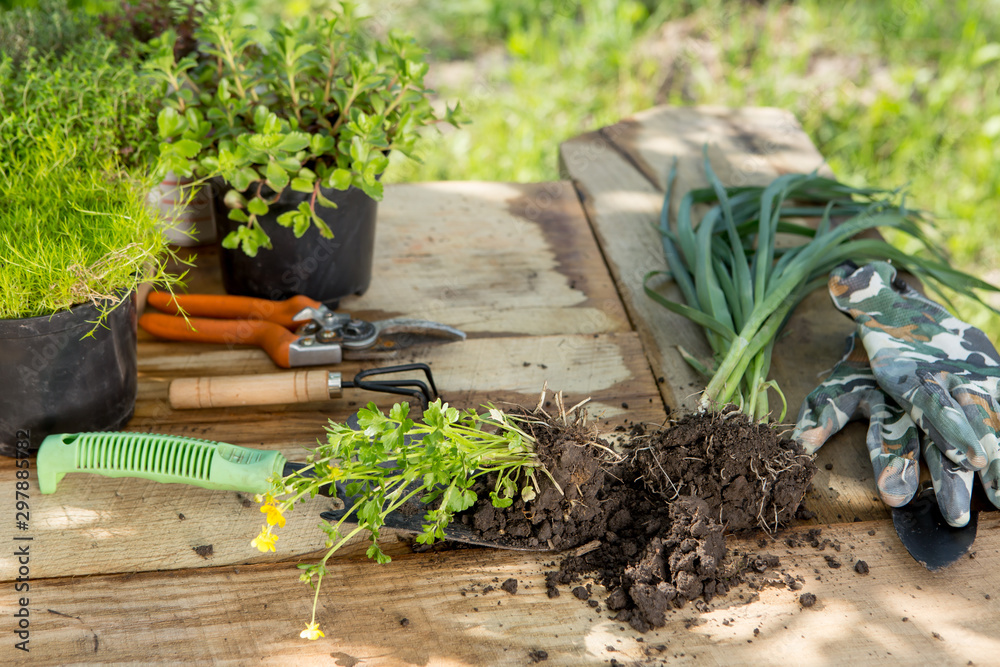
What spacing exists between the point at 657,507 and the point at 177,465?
2.16 feet

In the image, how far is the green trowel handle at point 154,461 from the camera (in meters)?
1.04

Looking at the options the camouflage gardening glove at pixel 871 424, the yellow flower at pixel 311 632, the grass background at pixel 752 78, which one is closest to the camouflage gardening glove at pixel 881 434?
the camouflage gardening glove at pixel 871 424

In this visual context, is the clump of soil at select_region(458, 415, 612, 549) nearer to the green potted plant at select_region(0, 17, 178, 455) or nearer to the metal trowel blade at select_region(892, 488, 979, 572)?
the metal trowel blade at select_region(892, 488, 979, 572)

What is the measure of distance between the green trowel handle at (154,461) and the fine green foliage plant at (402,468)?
86 millimetres

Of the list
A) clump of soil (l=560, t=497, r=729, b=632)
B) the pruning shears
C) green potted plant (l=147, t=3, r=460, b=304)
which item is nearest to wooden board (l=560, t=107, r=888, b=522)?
clump of soil (l=560, t=497, r=729, b=632)

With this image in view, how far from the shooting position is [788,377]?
138 cm

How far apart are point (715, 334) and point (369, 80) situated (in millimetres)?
739

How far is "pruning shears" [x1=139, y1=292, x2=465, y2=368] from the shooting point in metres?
1.33

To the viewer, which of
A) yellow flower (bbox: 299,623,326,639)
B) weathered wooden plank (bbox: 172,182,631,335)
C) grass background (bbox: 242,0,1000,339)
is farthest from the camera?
grass background (bbox: 242,0,1000,339)

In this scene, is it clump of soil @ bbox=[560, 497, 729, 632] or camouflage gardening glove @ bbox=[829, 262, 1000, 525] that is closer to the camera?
clump of soil @ bbox=[560, 497, 729, 632]

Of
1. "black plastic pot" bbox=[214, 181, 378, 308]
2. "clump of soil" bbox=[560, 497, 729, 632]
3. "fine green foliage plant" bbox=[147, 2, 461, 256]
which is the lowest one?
"clump of soil" bbox=[560, 497, 729, 632]

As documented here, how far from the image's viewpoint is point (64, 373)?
1.08m

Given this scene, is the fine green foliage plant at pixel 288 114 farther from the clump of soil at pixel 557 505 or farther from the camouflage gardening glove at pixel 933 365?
the camouflage gardening glove at pixel 933 365

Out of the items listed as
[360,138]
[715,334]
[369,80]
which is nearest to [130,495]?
[360,138]
